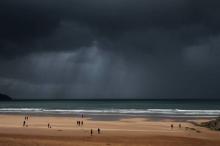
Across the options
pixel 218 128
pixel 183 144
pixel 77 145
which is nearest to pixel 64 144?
pixel 77 145

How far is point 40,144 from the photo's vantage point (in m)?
28.6

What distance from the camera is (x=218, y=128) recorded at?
46656mm

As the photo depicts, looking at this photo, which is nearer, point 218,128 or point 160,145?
point 160,145

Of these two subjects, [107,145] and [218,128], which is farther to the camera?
[218,128]

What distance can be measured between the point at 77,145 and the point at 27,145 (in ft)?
13.6

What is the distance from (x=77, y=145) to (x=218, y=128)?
83.6ft

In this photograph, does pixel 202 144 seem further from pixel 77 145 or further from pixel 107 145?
pixel 77 145

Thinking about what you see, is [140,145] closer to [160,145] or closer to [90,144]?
[160,145]

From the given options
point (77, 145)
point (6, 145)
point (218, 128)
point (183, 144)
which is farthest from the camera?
point (218, 128)

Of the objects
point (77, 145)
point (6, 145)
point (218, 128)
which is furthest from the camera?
point (218, 128)

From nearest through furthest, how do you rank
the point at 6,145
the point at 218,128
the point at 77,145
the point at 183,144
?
the point at 6,145 < the point at 77,145 < the point at 183,144 < the point at 218,128

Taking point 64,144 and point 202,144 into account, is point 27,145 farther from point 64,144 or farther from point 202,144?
point 202,144

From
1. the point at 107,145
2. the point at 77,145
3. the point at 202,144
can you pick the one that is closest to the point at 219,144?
the point at 202,144

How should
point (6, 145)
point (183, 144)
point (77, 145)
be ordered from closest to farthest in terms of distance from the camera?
point (6, 145) → point (77, 145) → point (183, 144)
